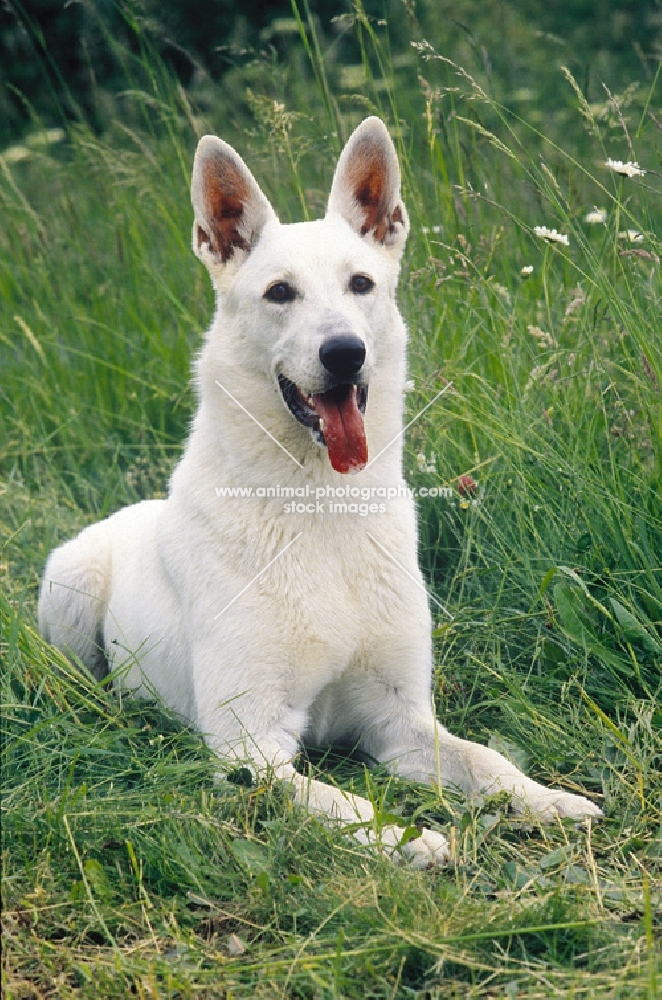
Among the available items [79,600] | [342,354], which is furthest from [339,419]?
[79,600]

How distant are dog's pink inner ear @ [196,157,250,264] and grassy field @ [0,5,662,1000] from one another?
2.52ft

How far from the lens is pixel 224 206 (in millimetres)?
3420

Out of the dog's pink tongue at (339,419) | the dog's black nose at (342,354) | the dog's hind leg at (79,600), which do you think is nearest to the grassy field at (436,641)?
the dog's hind leg at (79,600)

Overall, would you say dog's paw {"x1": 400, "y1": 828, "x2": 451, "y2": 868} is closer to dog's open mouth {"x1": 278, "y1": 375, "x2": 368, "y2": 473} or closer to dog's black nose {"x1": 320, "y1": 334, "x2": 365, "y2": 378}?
dog's open mouth {"x1": 278, "y1": 375, "x2": 368, "y2": 473}

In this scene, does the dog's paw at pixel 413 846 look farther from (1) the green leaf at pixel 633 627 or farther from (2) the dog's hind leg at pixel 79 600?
(2) the dog's hind leg at pixel 79 600

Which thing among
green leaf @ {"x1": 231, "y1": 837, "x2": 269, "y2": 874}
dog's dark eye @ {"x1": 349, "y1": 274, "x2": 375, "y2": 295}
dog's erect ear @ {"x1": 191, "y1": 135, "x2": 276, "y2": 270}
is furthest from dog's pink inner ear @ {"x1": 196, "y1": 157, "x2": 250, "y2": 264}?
green leaf @ {"x1": 231, "y1": 837, "x2": 269, "y2": 874}

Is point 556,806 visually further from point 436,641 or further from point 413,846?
point 436,641

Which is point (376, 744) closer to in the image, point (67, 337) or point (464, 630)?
point (464, 630)

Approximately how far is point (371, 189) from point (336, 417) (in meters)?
0.83

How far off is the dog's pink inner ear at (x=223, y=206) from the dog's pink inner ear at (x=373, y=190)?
0.35 m

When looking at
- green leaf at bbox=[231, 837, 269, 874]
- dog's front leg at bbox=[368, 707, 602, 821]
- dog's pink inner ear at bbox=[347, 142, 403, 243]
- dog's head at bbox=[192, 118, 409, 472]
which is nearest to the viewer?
green leaf at bbox=[231, 837, 269, 874]

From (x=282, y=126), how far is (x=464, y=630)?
206 centimetres

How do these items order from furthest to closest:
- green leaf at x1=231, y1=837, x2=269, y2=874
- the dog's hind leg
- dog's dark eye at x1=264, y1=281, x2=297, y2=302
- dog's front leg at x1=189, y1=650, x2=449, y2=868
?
the dog's hind leg
dog's dark eye at x1=264, y1=281, x2=297, y2=302
dog's front leg at x1=189, y1=650, x2=449, y2=868
green leaf at x1=231, y1=837, x2=269, y2=874

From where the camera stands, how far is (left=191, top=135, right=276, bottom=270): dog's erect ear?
10.9 ft
